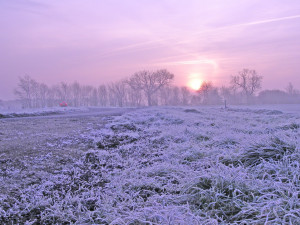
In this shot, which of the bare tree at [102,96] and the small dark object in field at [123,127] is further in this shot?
the bare tree at [102,96]

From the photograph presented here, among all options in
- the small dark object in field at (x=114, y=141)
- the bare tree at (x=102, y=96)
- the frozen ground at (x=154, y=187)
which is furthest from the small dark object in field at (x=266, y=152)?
the bare tree at (x=102, y=96)

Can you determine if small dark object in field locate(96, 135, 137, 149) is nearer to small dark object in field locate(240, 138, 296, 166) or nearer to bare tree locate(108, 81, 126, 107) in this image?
small dark object in field locate(240, 138, 296, 166)

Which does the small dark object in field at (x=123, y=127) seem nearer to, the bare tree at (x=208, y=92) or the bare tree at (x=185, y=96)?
the bare tree at (x=208, y=92)

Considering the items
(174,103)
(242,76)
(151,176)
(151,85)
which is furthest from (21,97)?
(151,176)

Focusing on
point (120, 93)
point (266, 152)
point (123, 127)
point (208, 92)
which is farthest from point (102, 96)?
point (266, 152)

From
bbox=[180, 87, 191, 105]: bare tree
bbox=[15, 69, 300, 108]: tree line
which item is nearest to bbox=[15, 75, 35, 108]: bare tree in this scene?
bbox=[15, 69, 300, 108]: tree line

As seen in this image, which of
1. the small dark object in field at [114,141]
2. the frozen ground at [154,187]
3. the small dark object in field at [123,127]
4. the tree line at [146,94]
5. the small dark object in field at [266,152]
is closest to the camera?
the frozen ground at [154,187]

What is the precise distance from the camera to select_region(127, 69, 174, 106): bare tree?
197 ft

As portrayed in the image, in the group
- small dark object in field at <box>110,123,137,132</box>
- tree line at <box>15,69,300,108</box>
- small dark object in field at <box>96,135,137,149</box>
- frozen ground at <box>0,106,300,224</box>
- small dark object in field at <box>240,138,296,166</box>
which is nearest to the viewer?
frozen ground at <box>0,106,300,224</box>

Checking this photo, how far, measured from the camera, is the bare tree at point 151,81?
6006 centimetres

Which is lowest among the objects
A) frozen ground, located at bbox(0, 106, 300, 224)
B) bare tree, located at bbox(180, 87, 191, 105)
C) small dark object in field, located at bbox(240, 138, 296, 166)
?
frozen ground, located at bbox(0, 106, 300, 224)

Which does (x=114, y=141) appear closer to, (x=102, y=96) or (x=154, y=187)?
(x=154, y=187)

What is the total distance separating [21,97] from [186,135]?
228 ft

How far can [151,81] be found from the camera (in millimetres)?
60656
